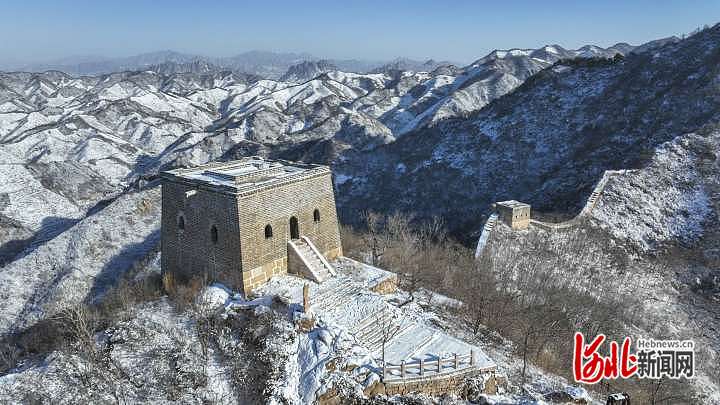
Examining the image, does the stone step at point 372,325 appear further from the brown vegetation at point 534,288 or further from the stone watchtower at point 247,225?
the brown vegetation at point 534,288

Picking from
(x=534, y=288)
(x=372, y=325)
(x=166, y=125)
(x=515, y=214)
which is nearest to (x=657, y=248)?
(x=515, y=214)

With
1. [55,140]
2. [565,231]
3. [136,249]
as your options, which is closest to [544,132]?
[565,231]

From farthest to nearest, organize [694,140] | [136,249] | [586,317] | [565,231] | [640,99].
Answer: [640,99] → [136,249] → [694,140] → [565,231] → [586,317]

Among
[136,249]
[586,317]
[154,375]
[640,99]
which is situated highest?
[640,99]

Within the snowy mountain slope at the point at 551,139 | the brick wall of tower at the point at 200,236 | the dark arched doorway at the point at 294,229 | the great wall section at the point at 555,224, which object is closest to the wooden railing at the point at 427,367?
the brick wall of tower at the point at 200,236

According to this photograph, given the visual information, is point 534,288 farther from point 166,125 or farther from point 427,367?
point 166,125

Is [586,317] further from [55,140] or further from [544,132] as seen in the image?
[55,140]
